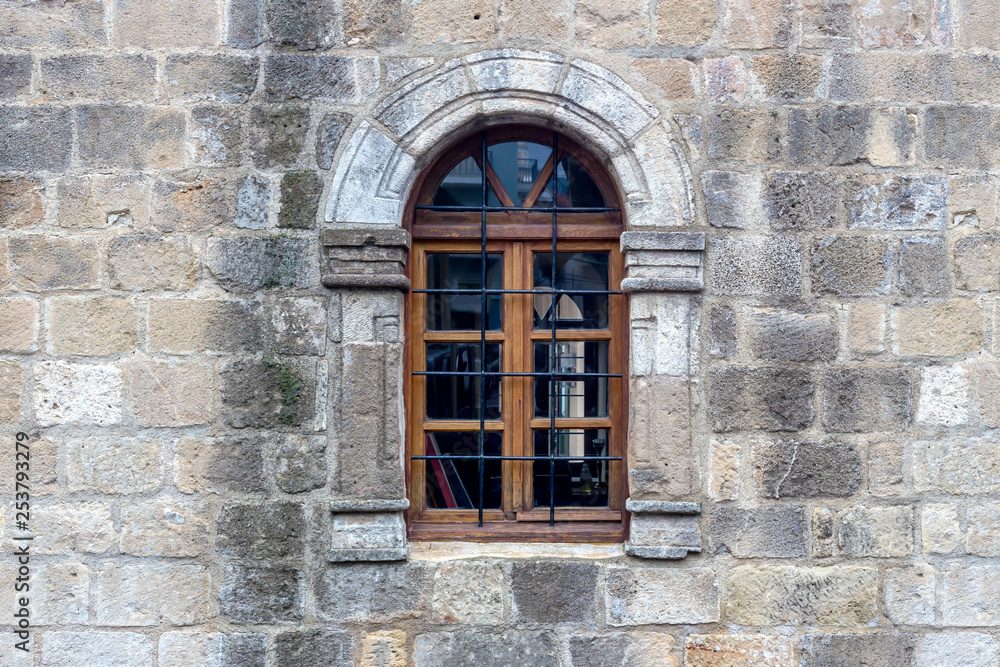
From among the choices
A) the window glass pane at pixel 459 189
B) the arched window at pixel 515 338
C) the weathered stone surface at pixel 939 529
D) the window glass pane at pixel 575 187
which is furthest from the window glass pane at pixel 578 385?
the weathered stone surface at pixel 939 529

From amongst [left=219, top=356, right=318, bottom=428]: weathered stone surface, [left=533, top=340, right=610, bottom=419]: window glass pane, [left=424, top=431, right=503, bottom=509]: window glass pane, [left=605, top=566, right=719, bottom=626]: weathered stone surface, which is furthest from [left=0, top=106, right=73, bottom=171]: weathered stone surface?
[left=605, top=566, right=719, bottom=626]: weathered stone surface

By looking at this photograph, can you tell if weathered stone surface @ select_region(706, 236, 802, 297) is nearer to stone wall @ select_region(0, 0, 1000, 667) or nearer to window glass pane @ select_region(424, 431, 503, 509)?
stone wall @ select_region(0, 0, 1000, 667)

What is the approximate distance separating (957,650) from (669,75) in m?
2.51

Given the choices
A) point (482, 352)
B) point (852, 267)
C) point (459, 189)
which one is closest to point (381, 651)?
point (482, 352)

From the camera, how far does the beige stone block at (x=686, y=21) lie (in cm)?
311

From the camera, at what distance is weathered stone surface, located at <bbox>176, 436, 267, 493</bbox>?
10.1 feet

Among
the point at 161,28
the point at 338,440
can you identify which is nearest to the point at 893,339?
the point at 338,440

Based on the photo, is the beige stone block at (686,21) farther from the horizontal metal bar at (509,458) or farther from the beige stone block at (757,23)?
the horizontal metal bar at (509,458)

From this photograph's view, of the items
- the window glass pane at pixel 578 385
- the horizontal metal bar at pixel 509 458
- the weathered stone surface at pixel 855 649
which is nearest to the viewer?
the weathered stone surface at pixel 855 649

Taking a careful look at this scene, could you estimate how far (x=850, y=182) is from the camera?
10.1 ft

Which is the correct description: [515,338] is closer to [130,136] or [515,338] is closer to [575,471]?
[575,471]

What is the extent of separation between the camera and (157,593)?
308 cm

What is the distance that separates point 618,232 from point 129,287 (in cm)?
197

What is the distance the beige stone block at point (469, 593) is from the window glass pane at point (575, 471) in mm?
382
